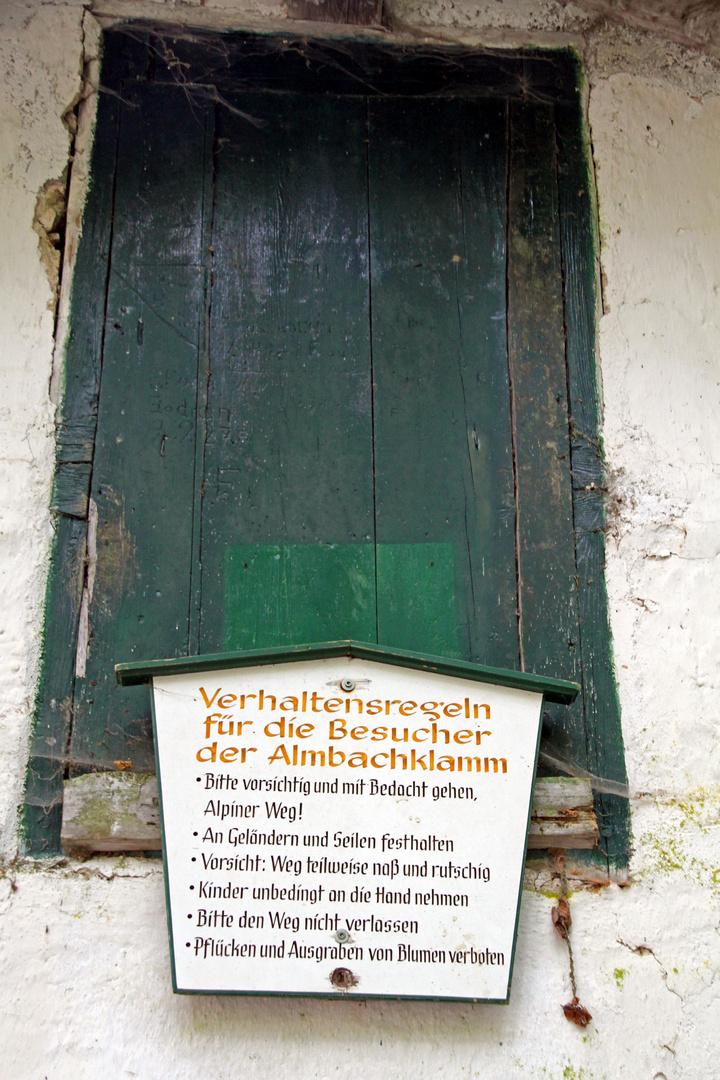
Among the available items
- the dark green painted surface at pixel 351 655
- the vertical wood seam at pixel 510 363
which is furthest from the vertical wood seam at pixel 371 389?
the vertical wood seam at pixel 510 363

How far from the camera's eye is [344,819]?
1637mm

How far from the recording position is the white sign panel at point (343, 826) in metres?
1.58

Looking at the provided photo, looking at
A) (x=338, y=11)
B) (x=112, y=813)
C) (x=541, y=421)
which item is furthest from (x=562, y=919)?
(x=338, y=11)

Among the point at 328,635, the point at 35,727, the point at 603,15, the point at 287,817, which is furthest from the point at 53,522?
the point at 603,15

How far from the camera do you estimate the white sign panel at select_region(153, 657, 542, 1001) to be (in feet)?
5.17

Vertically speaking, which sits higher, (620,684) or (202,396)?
(202,396)

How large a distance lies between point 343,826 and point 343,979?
0.82 ft

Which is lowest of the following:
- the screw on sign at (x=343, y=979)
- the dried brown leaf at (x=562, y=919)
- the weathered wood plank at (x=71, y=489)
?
the screw on sign at (x=343, y=979)

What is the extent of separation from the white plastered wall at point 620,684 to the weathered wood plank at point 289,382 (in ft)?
1.18

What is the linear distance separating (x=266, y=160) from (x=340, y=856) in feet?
5.35

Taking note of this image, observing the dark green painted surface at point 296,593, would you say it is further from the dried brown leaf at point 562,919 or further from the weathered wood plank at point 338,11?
the weathered wood plank at point 338,11

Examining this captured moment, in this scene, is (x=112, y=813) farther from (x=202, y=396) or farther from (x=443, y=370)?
(x=443, y=370)

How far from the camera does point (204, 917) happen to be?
1589 mm

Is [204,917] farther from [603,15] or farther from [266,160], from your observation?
[603,15]
